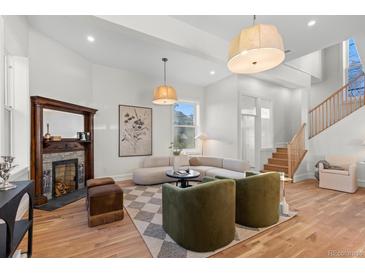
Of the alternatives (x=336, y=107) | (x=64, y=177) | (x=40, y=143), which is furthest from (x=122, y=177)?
(x=336, y=107)

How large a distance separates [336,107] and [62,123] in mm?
7992

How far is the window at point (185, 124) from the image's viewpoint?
253 inches

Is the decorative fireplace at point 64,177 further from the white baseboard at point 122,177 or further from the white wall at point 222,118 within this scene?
the white wall at point 222,118

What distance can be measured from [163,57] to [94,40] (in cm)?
157

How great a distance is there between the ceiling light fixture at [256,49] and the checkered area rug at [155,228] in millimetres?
2156

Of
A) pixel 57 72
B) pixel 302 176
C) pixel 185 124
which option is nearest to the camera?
pixel 57 72

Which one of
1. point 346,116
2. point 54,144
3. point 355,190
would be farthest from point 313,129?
point 54,144

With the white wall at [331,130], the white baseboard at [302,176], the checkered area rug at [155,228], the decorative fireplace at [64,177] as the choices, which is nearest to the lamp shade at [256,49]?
the checkered area rug at [155,228]

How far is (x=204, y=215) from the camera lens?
1.96 meters

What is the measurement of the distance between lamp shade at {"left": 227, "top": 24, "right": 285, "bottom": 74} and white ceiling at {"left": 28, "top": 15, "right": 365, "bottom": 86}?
132 centimetres

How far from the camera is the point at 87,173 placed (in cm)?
461

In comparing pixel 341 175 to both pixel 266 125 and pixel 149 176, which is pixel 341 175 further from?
pixel 149 176

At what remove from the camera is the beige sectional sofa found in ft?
15.4
